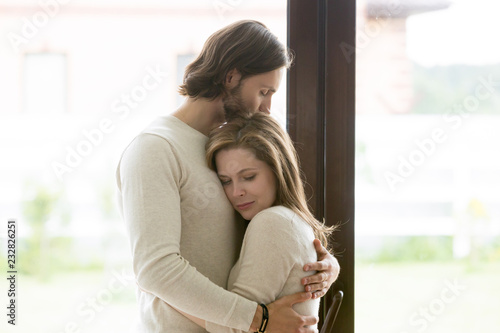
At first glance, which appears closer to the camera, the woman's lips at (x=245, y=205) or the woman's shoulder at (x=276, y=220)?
the woman's shoulder at (x=276, y=220)

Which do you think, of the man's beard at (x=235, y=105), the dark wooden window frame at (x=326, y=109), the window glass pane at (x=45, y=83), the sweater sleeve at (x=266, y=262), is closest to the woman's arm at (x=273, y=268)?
the sweater sleeve at (x=266, y=262)

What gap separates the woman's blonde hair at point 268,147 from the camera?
1.41 metres

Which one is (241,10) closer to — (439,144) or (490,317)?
(439,144)

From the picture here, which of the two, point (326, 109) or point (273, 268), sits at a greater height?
point (326, 109)

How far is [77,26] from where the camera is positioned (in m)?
1.83

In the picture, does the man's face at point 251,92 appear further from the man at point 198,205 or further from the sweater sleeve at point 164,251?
the sweater sleeve at point 164,251

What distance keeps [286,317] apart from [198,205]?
0.34 meters

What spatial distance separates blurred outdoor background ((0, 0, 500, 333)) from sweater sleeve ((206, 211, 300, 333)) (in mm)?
666

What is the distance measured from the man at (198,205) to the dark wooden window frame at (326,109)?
298mm

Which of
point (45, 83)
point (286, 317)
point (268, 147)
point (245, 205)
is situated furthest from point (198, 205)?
point (45, 83)

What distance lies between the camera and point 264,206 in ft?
4.70

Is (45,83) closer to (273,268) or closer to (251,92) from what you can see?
(251,92)

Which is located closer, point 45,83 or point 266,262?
point 266,262

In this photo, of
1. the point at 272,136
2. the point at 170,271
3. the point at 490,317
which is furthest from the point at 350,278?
the point at 170,271
